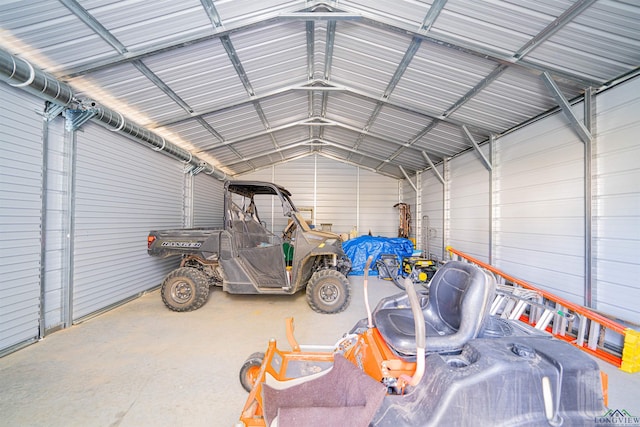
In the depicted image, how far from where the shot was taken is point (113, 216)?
4.68 metres

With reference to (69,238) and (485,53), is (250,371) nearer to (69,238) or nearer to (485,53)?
(69,238)

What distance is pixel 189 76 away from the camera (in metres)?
4.34

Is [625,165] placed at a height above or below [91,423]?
above

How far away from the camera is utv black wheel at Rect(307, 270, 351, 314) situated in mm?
4465

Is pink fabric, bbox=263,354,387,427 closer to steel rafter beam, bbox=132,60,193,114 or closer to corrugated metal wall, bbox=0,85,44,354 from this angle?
corrugated metal wall, bbox=0,85,44,354

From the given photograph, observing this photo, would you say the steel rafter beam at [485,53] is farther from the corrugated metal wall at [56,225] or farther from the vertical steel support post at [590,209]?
the corrugated metal wall at [56,225]

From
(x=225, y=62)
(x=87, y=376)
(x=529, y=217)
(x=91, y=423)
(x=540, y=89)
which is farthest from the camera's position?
(x=529, y=217)

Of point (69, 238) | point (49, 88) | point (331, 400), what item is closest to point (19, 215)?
point (69, 238)

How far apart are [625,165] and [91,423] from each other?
6442 mm

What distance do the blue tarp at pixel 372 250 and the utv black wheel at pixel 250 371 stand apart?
551 cm

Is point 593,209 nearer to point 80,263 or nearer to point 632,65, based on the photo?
point 632,65

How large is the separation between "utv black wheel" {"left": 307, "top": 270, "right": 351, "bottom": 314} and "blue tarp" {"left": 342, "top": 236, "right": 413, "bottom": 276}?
319cm

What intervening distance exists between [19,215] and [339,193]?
9.28m

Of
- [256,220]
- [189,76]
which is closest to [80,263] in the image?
[256,220]
